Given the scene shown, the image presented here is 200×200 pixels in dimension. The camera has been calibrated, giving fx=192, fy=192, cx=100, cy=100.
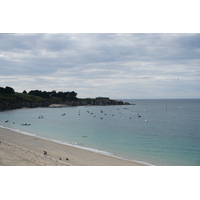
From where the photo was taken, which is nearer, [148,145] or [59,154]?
[59,154]

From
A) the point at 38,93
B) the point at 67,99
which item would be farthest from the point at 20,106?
the point at 67,99

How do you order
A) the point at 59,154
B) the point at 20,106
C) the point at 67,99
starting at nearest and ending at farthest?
the point at 59,154 → the point at 20,106 → the point at 67,99

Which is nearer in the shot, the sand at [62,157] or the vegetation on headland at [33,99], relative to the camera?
the sand at [62,157]

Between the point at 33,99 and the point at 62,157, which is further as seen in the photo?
the point at 33,99

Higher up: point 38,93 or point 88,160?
point 38,93

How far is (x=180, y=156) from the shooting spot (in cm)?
2355

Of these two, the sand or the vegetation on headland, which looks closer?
the sand

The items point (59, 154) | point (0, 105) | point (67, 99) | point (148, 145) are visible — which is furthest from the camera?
point (67, 99)

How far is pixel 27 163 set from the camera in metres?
16.1

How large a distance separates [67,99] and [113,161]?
168120mm

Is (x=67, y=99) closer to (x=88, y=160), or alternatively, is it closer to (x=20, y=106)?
(x=20, y=106)

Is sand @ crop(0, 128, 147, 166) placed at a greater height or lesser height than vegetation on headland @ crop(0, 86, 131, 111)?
lesser

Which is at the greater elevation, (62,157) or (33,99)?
(33,99)

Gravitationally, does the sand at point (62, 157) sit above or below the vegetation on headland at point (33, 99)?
below
